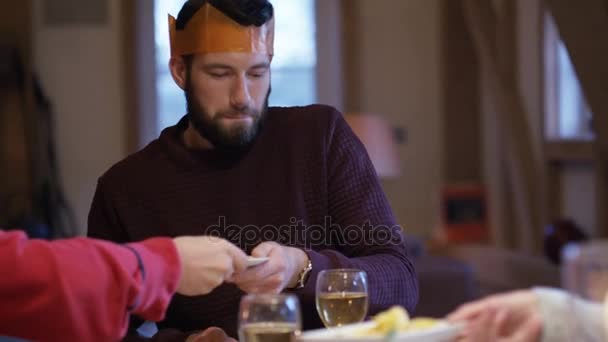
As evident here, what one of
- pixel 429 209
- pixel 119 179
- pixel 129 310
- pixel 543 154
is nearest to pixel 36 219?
pixel 429 209

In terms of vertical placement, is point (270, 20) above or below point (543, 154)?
above

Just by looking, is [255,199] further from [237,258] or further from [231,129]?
[237,258]

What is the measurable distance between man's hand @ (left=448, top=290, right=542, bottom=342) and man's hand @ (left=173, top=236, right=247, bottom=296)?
0.36 m

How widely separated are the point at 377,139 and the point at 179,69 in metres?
3.70

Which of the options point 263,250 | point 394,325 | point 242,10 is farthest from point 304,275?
point 242,10

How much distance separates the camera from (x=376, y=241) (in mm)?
2238

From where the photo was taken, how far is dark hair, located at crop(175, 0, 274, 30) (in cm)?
234

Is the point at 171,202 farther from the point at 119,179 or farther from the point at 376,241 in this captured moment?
the point at 376,241

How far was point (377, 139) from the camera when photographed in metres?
6.12

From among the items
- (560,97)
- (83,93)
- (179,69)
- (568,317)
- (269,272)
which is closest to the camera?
(568,317)

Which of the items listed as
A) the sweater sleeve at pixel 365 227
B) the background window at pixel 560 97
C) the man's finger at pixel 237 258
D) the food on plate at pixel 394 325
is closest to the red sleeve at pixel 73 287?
the man's finger at pixel 237 258

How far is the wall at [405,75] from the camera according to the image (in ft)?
23.7

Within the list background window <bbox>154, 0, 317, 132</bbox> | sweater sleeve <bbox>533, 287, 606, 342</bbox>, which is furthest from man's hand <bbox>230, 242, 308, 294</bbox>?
background window <bbox>154, 0, 317, 132</bbox>

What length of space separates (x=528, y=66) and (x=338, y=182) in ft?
13.6
